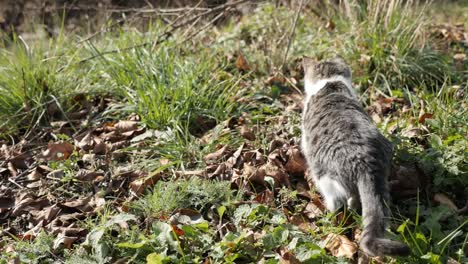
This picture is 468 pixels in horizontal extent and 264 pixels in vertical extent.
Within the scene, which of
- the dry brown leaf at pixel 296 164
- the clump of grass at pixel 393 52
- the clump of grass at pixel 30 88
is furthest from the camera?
the clump of grass at pixel 393 52

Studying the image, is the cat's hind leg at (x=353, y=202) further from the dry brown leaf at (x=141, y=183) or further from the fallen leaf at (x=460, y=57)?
the fallen leaf at (x=460, y=57)

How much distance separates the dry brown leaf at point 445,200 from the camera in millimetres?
2963

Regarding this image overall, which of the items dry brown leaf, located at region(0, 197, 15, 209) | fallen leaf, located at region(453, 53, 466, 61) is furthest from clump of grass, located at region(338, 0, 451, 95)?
dry brown leaf, located at region(0, 197, 15, 209)

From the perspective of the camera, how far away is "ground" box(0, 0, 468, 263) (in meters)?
2.84

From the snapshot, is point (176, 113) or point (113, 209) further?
point (176, 113)

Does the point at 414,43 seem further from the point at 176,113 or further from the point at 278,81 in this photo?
the point at 176,113

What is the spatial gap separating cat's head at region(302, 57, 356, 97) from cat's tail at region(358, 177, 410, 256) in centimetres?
108

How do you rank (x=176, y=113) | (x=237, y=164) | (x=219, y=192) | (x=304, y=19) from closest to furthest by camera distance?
1. (x=219, y=192)
2. (x=237, y=164)
3. (x=176, y=113)
4. (x=304, y=19)

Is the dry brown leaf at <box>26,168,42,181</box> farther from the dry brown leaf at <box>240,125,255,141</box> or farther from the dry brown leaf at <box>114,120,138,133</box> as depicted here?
the dry brown leaf at <box>240,125,255,141</box>

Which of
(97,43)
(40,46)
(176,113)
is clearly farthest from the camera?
(97,43)

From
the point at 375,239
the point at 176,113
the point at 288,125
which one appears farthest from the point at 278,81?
the point at 375,239

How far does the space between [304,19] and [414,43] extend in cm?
149

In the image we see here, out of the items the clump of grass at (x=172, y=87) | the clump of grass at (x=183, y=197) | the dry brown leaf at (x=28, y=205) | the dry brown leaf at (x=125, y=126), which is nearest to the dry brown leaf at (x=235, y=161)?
the clump of grass at (x=183, y=197)

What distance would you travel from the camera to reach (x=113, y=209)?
327 centimetres
